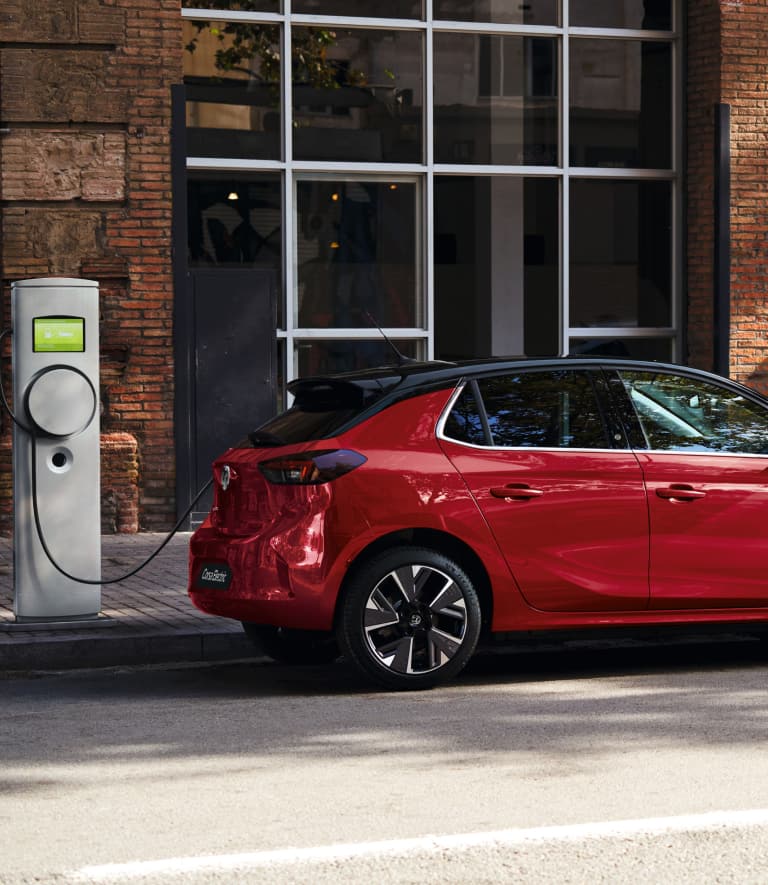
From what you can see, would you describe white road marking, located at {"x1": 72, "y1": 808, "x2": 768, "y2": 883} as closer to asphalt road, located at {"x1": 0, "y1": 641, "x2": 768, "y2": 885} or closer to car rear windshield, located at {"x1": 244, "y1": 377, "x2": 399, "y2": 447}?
asphalt road, located at {"x1": 0, "y1": 641, "x2": 768, "y2": 885}

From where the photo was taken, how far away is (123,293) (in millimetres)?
14031

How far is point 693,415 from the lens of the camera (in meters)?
8.29

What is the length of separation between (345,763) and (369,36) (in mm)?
9954

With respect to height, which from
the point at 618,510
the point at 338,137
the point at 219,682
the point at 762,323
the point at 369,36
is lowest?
the point at 219,682

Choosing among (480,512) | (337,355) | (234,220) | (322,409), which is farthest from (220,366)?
(480,512)

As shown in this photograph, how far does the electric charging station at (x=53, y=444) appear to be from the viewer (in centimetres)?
925

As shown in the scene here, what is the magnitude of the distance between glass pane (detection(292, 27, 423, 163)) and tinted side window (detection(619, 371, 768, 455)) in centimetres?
721

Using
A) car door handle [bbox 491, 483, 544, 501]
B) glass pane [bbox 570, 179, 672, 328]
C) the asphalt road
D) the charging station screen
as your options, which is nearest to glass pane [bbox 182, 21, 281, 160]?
glass pane [bbox 570, 179, 672, 328]

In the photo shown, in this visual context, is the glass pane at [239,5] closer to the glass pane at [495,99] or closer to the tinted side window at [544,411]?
the glass pane at [495,99]

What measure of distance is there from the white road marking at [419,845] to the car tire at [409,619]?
7.85 feet

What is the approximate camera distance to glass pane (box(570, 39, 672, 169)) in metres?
15.7

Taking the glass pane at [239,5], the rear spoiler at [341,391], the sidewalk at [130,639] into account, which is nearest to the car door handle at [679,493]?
the rear spoiler at [341,391]

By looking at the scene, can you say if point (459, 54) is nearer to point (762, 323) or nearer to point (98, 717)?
point (762, 323)

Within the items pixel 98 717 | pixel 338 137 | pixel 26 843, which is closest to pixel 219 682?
pixel 98 717
